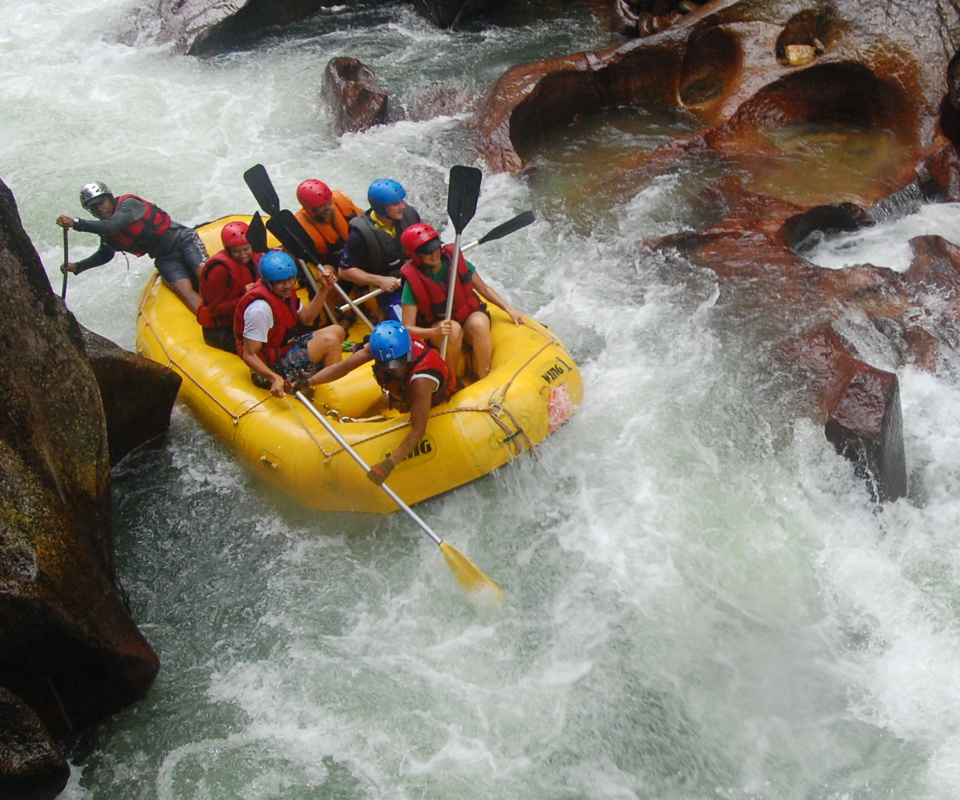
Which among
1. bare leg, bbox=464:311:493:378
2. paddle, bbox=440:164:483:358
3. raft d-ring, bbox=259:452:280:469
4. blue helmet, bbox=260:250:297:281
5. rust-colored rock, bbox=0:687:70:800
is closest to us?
rust-colored rock, bbox=0:687:70:800

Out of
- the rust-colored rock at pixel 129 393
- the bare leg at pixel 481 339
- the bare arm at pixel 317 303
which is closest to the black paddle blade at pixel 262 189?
the bare arm at pixel 317 303

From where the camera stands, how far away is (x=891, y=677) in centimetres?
445

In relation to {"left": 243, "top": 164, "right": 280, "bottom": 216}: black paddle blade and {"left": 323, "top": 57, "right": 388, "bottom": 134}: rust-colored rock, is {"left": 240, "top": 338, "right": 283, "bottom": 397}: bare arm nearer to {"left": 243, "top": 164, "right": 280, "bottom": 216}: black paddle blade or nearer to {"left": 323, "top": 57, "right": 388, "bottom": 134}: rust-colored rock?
{"left": 243, "top": 164, "right": 280, "bottom": 216}: black paddle blade

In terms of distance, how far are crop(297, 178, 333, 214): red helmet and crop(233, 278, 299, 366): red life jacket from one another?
806mm

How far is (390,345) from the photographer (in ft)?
14.9

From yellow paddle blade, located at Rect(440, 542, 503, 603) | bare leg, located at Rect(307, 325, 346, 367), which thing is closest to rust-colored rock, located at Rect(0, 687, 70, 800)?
yellow paddle blade, located at Rect(440, 542, 503, 603)

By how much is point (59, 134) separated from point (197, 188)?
2207 millimetres

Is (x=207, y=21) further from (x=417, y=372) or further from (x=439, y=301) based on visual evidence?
(x=417, y=372)

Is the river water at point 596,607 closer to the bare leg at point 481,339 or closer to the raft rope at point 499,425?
the raft rope at point 499,425

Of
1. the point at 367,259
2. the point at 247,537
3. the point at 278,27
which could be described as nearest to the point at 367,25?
the point at 278,27

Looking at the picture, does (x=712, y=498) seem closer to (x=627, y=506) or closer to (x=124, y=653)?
(x=627, y=506)

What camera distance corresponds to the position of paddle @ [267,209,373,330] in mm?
5688

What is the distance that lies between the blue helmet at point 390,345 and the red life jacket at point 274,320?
1.07 m

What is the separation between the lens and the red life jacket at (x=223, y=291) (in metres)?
5.68
